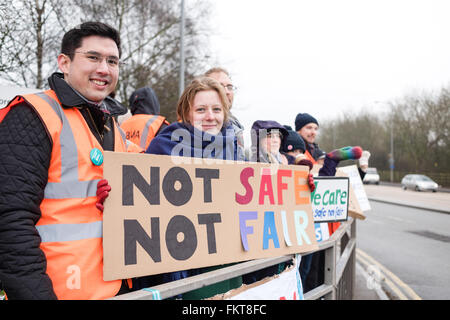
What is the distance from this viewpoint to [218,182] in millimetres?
1924

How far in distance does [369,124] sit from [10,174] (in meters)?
Result: 49.7

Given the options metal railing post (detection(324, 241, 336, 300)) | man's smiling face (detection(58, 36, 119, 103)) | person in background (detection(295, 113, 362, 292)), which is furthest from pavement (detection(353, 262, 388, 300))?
man's smiling face (detection(58, 36, 119, 103))

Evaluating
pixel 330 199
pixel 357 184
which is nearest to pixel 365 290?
pixel 357 184

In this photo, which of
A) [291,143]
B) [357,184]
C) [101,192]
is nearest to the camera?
[101,192]

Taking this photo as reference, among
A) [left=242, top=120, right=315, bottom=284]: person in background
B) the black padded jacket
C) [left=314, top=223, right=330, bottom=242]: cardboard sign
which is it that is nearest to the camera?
the black padded jacket

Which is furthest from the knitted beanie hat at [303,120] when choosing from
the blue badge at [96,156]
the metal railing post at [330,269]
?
the blue badge at [96,156]

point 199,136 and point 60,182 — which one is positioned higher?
point 199,136

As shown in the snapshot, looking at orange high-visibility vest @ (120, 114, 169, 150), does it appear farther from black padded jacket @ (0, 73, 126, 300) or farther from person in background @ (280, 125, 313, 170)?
black padded jacket @ (0, 73, 126, 300)

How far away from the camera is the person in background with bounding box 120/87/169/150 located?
11.5ft

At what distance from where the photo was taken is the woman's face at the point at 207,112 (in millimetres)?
2264

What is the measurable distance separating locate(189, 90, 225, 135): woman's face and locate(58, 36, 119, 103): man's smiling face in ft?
2.34

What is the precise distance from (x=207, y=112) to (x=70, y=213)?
114 cm

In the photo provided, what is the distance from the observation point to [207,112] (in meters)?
2.29

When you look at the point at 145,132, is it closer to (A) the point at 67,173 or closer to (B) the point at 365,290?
(A) the point at 67,173
